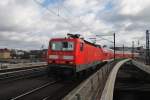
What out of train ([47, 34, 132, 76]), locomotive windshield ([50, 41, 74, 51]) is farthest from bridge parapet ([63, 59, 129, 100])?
locomotive windshield ([50, 41, 74, 51])

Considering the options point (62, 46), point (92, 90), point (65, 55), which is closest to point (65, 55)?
point (65, 55)

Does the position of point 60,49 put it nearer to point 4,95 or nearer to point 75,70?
point 75,70

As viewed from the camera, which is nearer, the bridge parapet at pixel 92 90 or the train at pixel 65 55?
the bridge parapet at pixel 92 90

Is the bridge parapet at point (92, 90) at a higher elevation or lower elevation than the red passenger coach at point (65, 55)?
lower

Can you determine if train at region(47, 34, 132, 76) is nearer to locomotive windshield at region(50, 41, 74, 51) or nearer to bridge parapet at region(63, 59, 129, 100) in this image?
locomotive windshield at region(50, 41, 74, 51)

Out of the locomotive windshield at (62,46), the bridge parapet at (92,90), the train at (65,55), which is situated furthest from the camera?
the locomotive windshield at (62,46)

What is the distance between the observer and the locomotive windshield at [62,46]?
22.0 metres

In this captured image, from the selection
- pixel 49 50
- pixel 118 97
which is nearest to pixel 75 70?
pixel 49 50

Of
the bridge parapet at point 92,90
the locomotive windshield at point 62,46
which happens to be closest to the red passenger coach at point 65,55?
the locomotive windshield at point 62,46

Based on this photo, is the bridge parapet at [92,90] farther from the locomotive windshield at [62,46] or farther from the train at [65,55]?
the locomotive windshield at [62,46]

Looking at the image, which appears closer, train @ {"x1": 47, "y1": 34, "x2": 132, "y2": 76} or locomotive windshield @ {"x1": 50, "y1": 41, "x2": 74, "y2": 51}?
train @ {"x1": 47, "y1": 34, "x2": 132, "y2": 76}

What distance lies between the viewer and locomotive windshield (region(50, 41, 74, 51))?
22.0 m

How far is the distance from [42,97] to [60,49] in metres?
8.86

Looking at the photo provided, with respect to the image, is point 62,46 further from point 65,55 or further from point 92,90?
point 92,90
